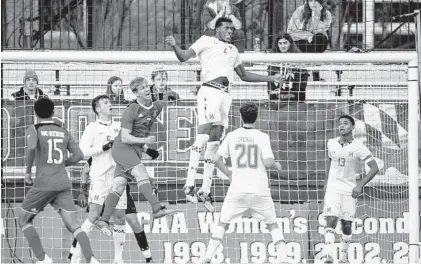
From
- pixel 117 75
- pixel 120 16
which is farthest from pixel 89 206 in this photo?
pixel 120 16

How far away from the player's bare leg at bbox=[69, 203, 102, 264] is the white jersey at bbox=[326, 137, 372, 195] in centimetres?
324

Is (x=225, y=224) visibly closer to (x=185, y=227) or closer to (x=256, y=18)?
(x=185, y=227)

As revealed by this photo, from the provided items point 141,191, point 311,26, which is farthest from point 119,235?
point 311,26

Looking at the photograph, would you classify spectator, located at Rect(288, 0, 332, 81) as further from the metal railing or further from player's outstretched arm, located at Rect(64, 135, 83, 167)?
player's outstretched arm, located at Rect(64, 135, 83, 167)

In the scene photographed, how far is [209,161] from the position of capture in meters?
16.2

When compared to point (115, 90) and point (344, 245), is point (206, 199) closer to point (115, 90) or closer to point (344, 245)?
point (115, 90)

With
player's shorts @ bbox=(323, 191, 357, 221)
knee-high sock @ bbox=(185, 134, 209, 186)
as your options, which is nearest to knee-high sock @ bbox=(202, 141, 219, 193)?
knee-high sock @ bbox=(185, 134, 209, 186)

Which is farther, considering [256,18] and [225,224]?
[256,18]

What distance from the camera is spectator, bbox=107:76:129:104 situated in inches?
698

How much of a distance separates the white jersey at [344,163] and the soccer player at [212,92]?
2035 millimetres

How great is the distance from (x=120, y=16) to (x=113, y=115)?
2245 mm

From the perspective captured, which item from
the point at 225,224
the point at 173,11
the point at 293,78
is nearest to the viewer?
the point at 225,224

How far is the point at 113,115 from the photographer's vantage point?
18.2 m

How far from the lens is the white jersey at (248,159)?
49.9ft
